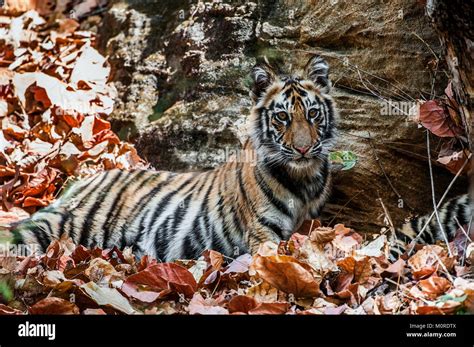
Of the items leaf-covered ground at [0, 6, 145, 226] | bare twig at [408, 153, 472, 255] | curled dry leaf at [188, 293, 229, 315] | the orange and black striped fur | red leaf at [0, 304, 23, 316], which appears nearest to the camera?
curled dry leaf at [188, 293, 229, 315]

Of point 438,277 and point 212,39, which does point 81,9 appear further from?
point 438,277

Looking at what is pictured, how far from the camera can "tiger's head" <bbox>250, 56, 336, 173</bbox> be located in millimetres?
3518

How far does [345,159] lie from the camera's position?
3678mm

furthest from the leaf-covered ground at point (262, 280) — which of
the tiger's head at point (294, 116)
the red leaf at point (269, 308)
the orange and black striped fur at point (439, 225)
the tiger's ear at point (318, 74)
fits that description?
the tiger's ear at point (318, 74)

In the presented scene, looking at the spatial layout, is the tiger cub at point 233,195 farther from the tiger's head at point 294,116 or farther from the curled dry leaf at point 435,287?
the curled dry leaf at point 435,287

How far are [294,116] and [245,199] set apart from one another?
441 mm

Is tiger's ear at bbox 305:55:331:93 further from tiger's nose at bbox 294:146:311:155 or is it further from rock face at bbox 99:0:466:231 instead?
tiger's nose at bbox 294:146:311:155

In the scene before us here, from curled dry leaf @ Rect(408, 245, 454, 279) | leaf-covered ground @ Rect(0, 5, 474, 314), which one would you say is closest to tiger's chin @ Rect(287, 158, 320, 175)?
leaf-covered ground @ Rect(0, 5, 474, 314)

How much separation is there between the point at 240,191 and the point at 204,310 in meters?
1.24

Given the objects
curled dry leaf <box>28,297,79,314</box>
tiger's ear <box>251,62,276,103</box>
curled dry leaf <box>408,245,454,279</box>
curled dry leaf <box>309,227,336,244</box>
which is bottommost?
curled dry leaf <box>28,297,79,314</box>

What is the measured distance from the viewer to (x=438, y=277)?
8.48ft

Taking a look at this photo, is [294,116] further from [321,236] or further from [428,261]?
[428,261]

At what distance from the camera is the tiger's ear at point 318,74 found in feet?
12.0
